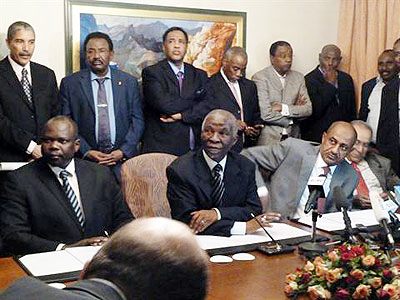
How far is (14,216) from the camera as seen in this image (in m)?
3.01

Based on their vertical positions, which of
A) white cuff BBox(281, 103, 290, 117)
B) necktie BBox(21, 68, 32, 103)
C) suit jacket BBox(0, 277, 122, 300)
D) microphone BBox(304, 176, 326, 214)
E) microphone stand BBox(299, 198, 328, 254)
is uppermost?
necktie BBox(21, 68, 32, 103)

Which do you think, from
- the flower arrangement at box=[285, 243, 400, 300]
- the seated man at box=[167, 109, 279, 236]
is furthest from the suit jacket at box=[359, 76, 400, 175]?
the flower arrangement at box=[285, 243, 400, 300]

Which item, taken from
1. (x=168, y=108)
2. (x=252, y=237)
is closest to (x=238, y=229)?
(x=252, y=237)

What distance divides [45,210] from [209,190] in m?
0.88

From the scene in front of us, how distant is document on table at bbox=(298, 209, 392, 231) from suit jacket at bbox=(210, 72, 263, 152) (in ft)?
5.35

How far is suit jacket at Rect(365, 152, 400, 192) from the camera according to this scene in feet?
15.5

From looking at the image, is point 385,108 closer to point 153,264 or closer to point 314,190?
point 314,190

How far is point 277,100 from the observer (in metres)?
5.62

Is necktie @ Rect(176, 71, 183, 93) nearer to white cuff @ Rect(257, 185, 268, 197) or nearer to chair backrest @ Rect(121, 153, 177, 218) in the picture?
chair backrest @ Rect(121, 153, 177, 218)

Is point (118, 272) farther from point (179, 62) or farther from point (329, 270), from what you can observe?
point (179, 62)

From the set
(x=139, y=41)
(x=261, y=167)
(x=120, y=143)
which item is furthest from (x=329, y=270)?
(x=139, y=41)

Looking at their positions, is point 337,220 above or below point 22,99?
below

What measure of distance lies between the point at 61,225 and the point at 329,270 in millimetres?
1469

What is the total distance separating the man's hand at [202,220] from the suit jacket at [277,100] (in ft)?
7.95
